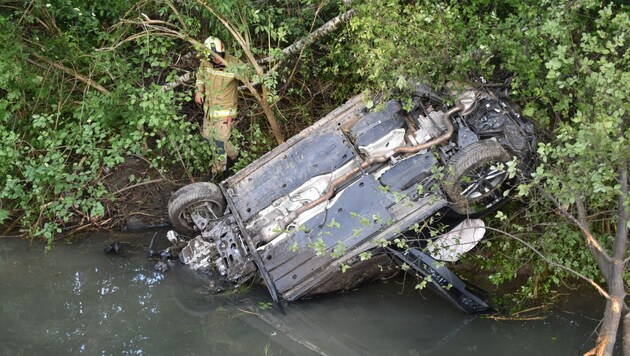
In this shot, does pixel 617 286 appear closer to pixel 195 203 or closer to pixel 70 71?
pixel 195 203

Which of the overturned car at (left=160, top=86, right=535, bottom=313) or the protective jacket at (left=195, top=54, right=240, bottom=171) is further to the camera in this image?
the protective jacket at (left=195, top=54, right=240, bottom=171)

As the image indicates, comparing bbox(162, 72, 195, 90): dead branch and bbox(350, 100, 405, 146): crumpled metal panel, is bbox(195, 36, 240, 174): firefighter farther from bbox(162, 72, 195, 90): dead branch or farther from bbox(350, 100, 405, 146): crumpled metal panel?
bbox(350, 100, 405, 146): crumpled metal panel

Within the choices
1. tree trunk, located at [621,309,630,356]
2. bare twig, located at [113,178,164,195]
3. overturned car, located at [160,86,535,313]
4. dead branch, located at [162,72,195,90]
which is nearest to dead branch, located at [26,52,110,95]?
dead branch, located at [162,72,195,90]

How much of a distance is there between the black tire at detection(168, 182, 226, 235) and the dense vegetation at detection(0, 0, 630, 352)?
87 cm

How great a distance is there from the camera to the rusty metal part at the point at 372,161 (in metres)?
6.86

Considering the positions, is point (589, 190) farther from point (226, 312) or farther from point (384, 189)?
point (226, 312)

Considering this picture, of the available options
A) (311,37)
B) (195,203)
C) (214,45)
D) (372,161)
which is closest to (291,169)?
(372,161)

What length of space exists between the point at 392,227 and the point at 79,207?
13.6 feet

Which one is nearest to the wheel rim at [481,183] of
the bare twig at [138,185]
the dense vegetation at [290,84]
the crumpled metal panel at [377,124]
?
the dense vegetation at [290,84]

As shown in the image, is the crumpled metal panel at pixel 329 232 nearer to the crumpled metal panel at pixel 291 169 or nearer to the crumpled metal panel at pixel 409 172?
the crumpled metal panel at pixel 409 172

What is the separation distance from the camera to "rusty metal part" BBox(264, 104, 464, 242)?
6855 millimetres

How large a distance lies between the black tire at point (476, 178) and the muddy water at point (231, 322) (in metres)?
1.03

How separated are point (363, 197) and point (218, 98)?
2.47 m

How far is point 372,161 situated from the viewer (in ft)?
22.9
